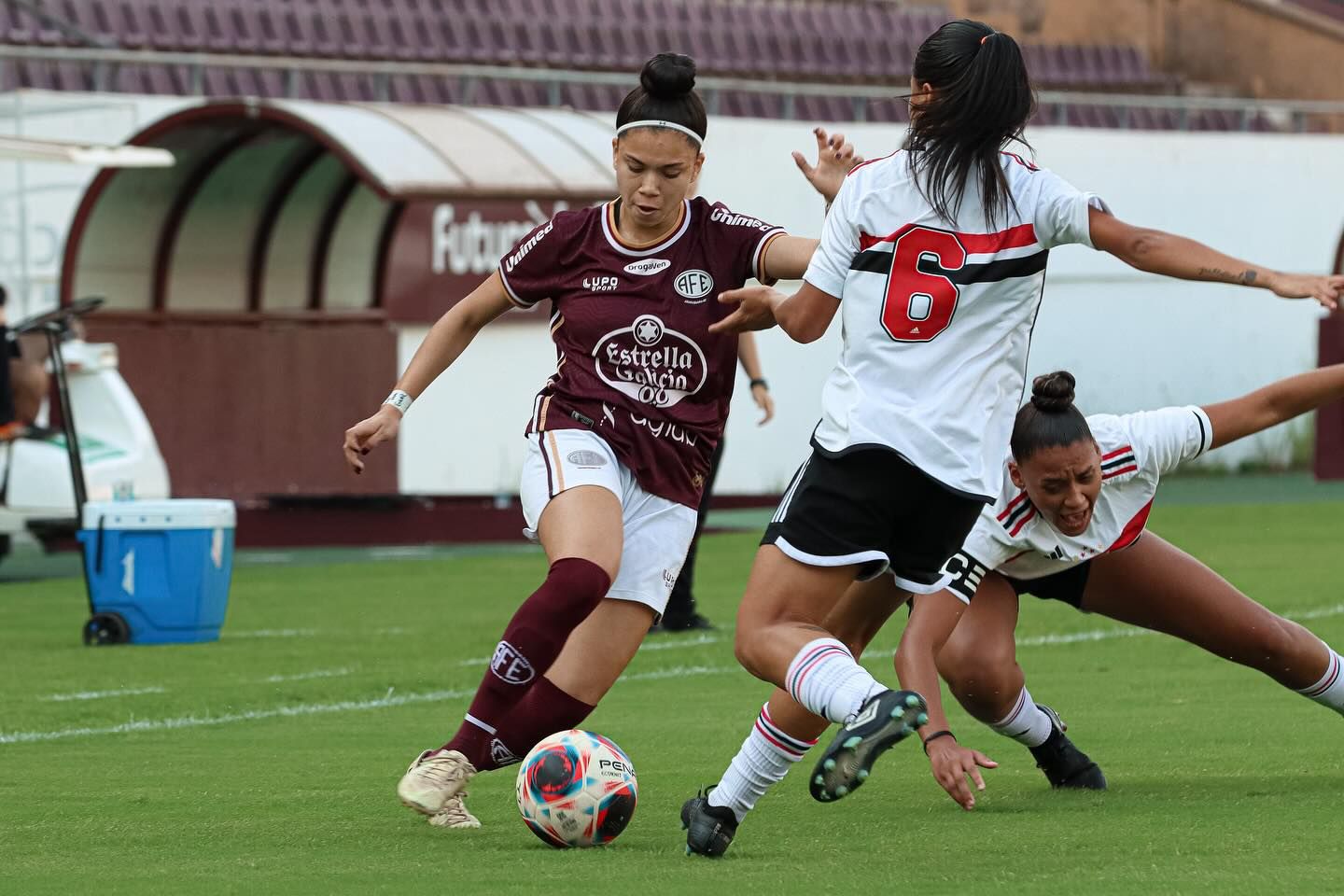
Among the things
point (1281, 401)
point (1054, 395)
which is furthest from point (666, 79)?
point (1281, 401)

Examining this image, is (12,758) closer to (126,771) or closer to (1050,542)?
(126,771)

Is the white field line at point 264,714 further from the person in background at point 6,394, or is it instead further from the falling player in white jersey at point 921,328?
the person in background at point 6,394

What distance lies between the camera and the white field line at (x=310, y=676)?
9211 millimetres

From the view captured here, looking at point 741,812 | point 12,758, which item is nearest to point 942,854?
point 741,812

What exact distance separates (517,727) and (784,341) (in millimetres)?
14983

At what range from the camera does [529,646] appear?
5320mm

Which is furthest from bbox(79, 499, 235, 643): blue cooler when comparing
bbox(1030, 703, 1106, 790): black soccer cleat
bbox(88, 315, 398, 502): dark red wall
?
bbox(88, 315, 398, 502): dark red wall

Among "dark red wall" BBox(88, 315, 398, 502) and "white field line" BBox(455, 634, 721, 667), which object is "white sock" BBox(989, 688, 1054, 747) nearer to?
"white field line" BBox(455, 634, 721, 667)

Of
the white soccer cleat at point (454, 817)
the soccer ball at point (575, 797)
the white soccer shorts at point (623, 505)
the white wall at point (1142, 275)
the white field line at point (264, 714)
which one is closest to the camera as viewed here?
the soccer ball at point (575, 797)

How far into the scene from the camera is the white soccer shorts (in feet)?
17.9

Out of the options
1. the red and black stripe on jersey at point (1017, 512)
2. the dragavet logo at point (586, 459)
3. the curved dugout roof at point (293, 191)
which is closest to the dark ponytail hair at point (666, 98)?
the dragavet logo at point (586, 459)

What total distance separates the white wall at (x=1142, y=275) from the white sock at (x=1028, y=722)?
13181 millimetres

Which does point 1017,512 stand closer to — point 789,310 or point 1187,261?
point 789,310

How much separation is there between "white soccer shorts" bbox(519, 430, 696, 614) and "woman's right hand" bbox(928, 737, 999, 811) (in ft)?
3.26
